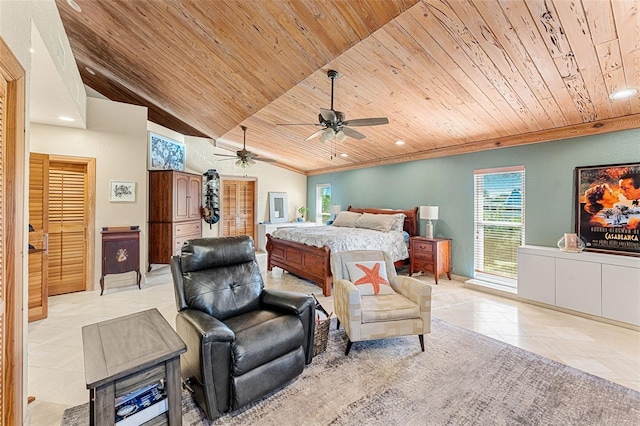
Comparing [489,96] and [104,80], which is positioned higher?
[104,80]

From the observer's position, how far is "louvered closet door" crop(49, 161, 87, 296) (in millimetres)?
4285

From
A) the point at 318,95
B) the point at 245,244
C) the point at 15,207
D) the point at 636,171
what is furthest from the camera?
the point at 318,95

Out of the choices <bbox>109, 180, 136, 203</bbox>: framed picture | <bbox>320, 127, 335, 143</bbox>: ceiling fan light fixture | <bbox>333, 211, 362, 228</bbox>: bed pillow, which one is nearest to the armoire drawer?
<bbox>109, 180, 136, 203</bbox>: framed picture

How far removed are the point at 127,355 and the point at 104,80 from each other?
211 inches

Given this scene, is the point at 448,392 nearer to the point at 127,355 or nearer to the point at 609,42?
the point at 127,355

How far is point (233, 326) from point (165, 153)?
5.17 m

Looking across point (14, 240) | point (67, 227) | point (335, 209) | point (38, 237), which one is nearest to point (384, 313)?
point (14, 240)

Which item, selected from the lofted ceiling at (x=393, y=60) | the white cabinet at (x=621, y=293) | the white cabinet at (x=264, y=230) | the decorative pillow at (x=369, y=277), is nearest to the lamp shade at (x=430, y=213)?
the lofted ceiling at (x=393, y=60)

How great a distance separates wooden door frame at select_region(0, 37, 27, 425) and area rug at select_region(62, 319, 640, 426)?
0.49 m

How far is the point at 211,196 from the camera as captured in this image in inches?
284

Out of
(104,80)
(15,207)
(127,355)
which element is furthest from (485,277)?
(104,80)

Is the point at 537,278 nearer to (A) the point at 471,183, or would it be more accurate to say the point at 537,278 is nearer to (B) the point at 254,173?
(A) the point at 471,183

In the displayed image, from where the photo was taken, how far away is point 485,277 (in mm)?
4797

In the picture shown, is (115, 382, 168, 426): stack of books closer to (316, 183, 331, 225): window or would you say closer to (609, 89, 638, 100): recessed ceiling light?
(609, 89, 638, 100): recessed ceiling light
